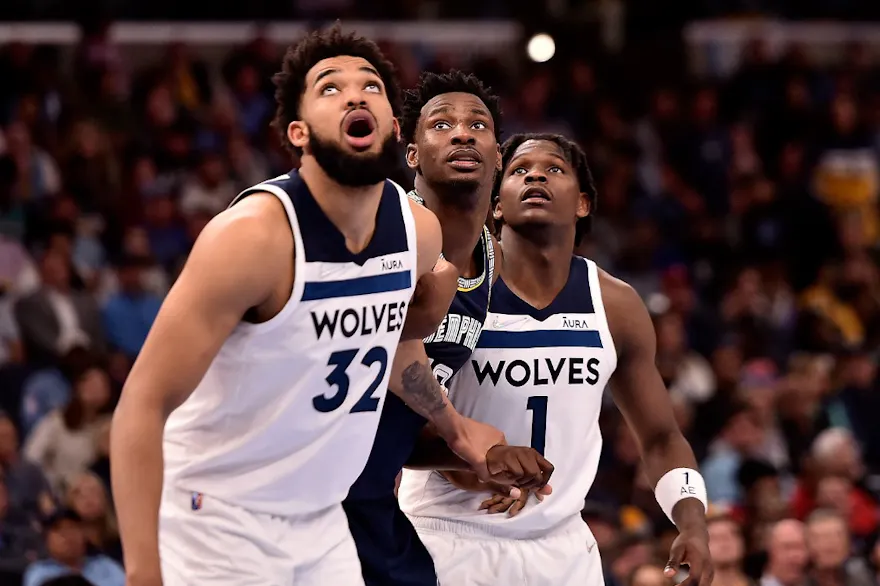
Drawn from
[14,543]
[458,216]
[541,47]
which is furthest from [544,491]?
[541,47]

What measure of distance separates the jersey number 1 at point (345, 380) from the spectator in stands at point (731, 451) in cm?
606

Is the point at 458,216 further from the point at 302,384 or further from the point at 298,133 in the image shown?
the point at 302,384

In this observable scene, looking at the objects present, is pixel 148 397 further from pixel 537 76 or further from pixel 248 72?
pixel 537 76

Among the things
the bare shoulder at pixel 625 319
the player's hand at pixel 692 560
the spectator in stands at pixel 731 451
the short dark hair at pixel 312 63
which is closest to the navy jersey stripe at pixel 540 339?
the bare shoulder at pixel 625 319

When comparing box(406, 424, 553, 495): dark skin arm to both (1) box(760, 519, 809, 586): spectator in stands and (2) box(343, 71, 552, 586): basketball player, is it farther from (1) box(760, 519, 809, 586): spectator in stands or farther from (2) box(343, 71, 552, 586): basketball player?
(1) box(760, 519, 809, 586): spectator in stands

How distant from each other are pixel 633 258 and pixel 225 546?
8.94 metres

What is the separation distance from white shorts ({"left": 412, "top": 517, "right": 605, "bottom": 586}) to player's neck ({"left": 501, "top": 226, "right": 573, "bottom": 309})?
0.90 metres

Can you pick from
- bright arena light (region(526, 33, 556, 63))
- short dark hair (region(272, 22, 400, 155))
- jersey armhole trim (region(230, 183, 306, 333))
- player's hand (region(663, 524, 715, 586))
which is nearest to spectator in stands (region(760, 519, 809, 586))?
player's hand (region(663, 524, 715, 586))

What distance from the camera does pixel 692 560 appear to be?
16.8 ft

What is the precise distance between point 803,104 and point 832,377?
4.23 meters

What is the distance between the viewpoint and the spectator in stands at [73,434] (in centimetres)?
883

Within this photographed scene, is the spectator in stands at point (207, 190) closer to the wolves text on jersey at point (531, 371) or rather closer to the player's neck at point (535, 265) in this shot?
the player's neck at point (535, 265)

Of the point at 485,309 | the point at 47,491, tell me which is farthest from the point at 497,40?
the point at 485,309

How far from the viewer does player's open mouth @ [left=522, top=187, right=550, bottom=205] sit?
5504 millimetres
